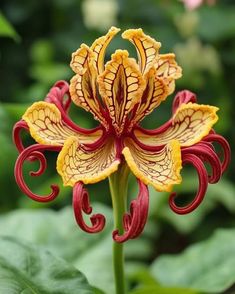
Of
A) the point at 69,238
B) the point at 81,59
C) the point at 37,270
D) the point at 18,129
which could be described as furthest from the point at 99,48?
the point at 69,238

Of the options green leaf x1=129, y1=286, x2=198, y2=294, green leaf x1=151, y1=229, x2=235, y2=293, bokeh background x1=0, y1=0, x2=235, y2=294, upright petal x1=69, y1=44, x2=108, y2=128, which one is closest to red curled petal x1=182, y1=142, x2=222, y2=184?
upright petal x1=69, y1=44, x2=108, y2=128

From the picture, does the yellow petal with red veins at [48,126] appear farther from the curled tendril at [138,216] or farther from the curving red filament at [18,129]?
the curled tendril at [138,216]

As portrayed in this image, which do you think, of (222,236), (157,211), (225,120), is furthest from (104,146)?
(225,120)

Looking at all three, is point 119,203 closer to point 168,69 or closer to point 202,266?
point 168,69

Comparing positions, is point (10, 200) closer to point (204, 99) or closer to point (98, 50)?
point (204, 99)

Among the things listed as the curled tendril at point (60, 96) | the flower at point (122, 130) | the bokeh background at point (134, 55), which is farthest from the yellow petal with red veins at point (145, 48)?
the bokeh background at point (134, 55)
